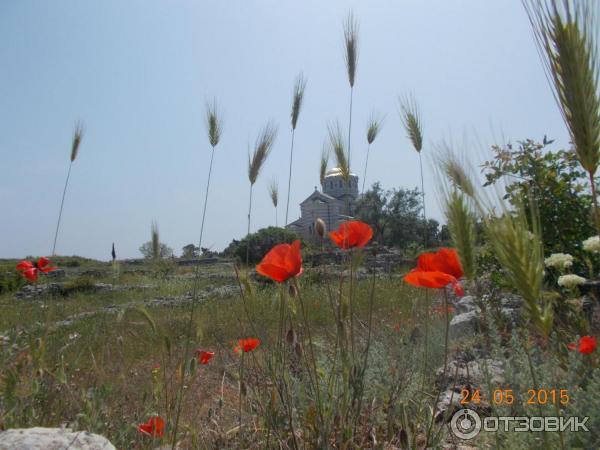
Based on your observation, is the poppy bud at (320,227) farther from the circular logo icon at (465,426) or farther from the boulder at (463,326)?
the boulder at (463,326)

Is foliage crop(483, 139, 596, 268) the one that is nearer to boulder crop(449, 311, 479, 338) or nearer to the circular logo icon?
boulder crop(449, 311, 479, 338)

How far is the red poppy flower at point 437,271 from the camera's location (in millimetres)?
1132

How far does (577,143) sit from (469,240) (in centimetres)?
28

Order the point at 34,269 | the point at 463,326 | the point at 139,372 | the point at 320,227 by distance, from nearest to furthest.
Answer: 1. the point at 320,227
2. the point at 34,269
3. the point at 139,372
4. the point at 463,326

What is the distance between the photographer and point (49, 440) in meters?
1.19

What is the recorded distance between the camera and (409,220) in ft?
130

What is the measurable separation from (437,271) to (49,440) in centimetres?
118

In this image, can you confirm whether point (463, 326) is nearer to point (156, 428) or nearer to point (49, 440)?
point (156, 428)

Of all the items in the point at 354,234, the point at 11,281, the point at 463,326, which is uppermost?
the point at 354,234

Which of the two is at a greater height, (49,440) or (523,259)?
(523,259)

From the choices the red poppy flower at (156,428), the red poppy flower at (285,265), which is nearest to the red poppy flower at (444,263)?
the red poppy flower at (285,265)

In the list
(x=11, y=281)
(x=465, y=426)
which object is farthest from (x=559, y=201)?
(x=11, y=281)

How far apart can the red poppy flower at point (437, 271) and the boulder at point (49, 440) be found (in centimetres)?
100

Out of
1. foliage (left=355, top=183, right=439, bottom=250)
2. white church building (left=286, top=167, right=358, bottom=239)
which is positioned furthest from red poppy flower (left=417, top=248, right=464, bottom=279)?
foliage (left=355, top=183, right=439, bottom=250)
